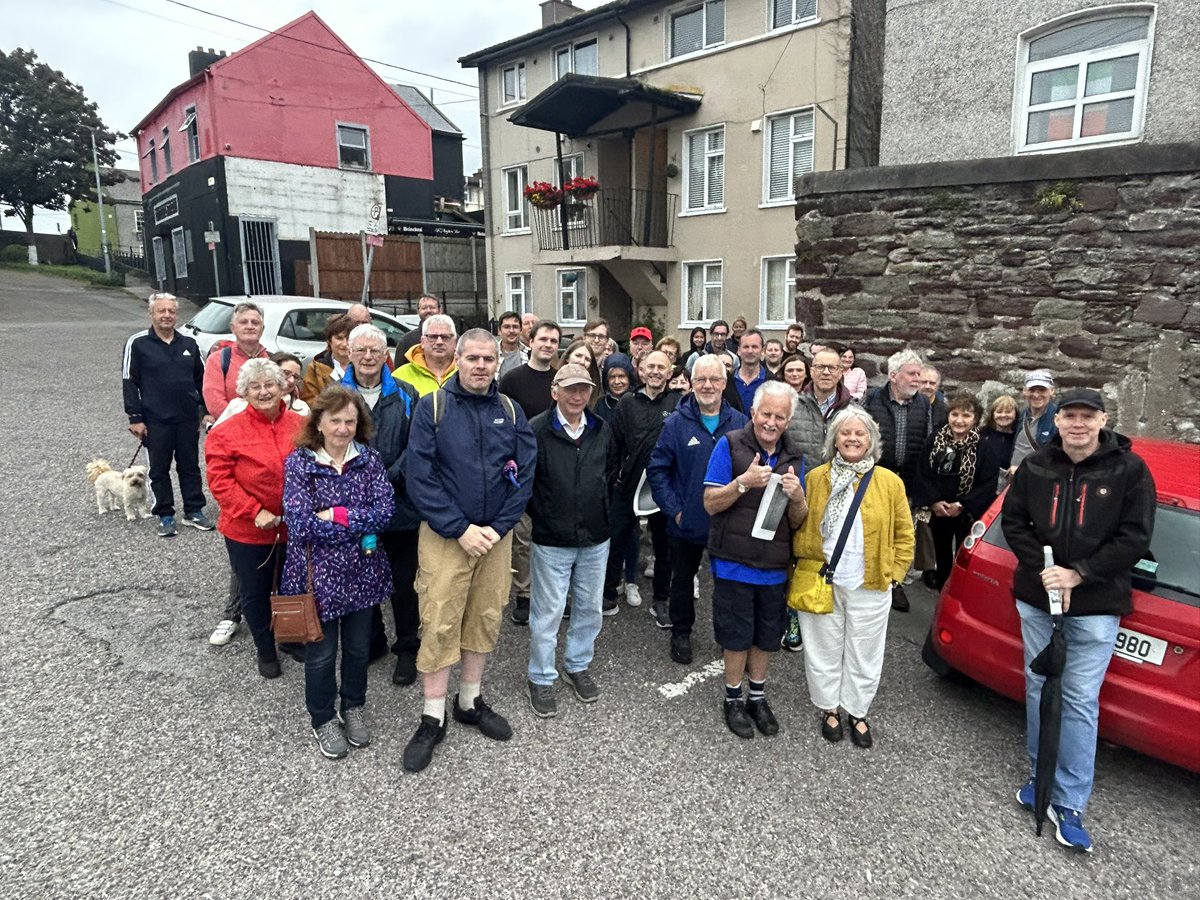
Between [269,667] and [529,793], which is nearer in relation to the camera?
[529,793]

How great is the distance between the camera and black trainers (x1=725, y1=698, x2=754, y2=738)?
3596 mm

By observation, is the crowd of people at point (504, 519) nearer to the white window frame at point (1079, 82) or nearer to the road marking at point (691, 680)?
the road marking at point (691, 680)

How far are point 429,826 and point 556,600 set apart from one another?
122 centimetres

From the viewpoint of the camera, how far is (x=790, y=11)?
14.4 meters

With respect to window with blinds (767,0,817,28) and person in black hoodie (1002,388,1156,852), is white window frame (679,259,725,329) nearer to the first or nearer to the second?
window with blinds (767,0,817,28)

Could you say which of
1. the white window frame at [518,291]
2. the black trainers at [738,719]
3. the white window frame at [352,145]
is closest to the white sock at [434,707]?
the black trainers at [738,719]

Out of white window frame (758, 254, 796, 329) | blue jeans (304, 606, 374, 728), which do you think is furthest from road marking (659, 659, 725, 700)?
white window frame (758, 254, 796, 329)

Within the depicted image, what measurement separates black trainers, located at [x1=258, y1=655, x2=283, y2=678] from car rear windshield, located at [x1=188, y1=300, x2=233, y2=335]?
7198 millimetres

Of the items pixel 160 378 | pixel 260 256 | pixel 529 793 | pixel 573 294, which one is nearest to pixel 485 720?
pixel 529 793

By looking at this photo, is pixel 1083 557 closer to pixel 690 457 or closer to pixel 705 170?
pixel 690 457

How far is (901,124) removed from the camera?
26.4 feet

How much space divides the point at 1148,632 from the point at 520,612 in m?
3.38

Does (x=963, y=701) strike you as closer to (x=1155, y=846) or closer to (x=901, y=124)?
(x=1155, y=846)

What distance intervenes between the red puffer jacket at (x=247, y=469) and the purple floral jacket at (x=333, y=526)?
1.43 feet
